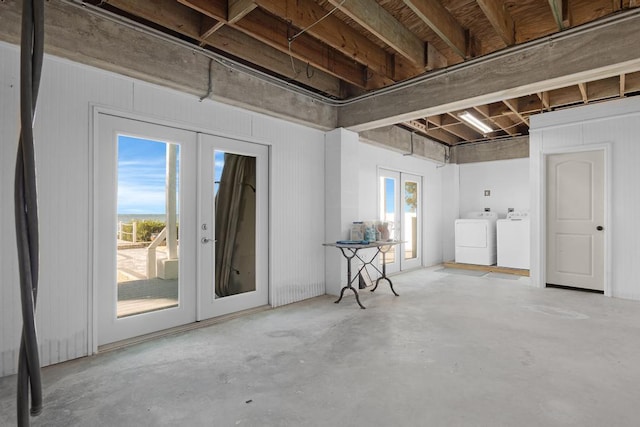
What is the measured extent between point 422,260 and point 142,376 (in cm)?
593

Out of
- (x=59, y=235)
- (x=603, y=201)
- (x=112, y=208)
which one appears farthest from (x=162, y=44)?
(x=603, y=201)

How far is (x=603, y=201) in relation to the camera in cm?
505

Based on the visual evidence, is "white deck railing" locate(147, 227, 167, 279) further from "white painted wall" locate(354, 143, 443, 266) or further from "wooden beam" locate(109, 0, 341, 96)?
"white painted wall" locate(354, 143, 443, 266)

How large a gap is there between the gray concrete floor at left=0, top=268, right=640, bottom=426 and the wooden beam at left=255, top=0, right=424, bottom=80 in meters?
2.85

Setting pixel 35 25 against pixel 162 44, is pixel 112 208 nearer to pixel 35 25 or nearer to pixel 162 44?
pixel 162 44

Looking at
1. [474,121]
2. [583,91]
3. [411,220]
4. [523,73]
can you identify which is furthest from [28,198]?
[411,220]

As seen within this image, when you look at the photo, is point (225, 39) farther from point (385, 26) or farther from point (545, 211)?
point (545, 211)

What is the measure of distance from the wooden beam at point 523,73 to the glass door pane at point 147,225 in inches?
107

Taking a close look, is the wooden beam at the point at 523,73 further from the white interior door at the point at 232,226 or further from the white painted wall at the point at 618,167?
the white painted wall at the point at 618,167

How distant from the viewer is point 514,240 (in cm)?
685

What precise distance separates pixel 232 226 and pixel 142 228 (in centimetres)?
100

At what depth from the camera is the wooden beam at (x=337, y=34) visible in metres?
3.00

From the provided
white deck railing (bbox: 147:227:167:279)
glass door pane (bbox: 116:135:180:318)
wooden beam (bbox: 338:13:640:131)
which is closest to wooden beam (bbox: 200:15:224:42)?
glass door pane (bbox: 116:135:180:318)

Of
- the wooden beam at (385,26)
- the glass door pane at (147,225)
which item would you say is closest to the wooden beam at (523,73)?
the wooden beam at (385,26)
